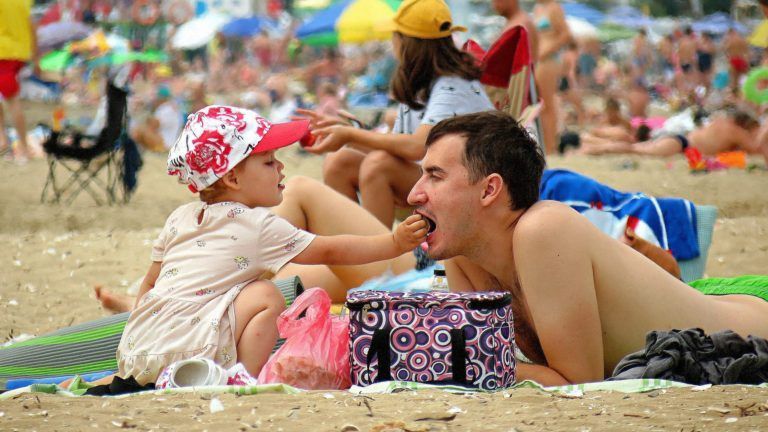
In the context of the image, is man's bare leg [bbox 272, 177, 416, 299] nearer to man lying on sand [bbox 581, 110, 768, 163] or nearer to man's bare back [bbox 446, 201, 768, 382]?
man's bare back [bbox 446, 201, 768, 382]

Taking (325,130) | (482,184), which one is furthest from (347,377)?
(325,130)

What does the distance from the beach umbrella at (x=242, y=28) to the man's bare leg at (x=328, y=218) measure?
23.9 m

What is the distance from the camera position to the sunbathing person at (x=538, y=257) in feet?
10.3

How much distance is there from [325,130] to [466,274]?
2.11 metres

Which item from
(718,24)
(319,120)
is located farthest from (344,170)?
(718,24)

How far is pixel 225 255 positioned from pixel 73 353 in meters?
1.17

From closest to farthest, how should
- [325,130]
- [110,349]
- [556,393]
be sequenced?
[556,393] < [110,349] < [325,130]

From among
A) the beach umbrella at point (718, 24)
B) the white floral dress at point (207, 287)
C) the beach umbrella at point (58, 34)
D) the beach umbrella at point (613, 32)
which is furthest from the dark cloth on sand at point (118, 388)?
the beach umbrella at point (718, 24)

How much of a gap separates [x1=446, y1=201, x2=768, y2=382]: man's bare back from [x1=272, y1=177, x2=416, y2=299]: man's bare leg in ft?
3.97

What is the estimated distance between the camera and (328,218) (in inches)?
188

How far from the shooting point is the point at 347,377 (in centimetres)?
338

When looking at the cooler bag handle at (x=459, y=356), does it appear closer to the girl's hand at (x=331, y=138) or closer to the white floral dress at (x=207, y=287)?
the white floral dress at (x=207, y=287)

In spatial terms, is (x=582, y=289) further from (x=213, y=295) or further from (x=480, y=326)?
(x=213, y=295)

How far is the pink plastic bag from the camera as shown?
333 cm
